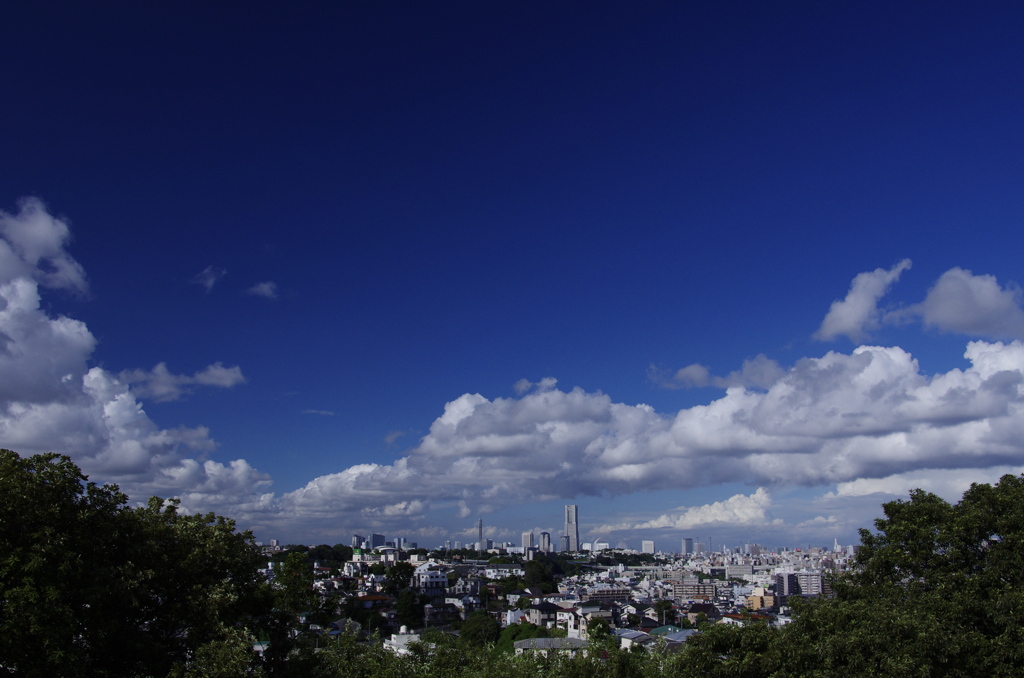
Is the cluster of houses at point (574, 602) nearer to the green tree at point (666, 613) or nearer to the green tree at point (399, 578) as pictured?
the green tree at point (666, 613)

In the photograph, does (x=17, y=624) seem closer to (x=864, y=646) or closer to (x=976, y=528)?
(x=864, y=646)

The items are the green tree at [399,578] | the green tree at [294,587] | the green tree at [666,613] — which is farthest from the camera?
the green tree at [399,578]

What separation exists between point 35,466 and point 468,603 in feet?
176

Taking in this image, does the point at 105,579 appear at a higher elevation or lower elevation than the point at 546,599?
higher

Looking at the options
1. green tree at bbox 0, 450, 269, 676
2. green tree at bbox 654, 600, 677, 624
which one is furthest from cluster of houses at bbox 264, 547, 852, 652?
green tree at bbox 0, 450, 269, 676

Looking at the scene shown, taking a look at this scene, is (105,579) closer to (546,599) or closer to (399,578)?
(546,599)

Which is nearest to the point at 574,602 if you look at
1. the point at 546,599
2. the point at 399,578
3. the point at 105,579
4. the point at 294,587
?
the point at 546,599

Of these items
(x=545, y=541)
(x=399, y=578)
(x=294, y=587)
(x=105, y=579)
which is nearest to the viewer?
(x=105, y=579)

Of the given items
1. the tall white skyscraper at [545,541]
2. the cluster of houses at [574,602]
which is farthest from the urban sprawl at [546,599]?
the tall white skyscraper at [545,541]

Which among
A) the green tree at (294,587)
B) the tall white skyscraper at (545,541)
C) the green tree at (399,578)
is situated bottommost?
the tall white skyscraper at (545,541)

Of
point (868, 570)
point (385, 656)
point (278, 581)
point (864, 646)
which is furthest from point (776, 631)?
point (278, 581)

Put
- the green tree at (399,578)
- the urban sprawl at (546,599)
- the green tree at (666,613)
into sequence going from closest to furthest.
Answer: the urban sprawl at (546,599)
the green tree at (666,613)
the green tree at (399,578)

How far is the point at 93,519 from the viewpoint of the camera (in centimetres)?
885

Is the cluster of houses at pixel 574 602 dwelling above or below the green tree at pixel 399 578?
below
